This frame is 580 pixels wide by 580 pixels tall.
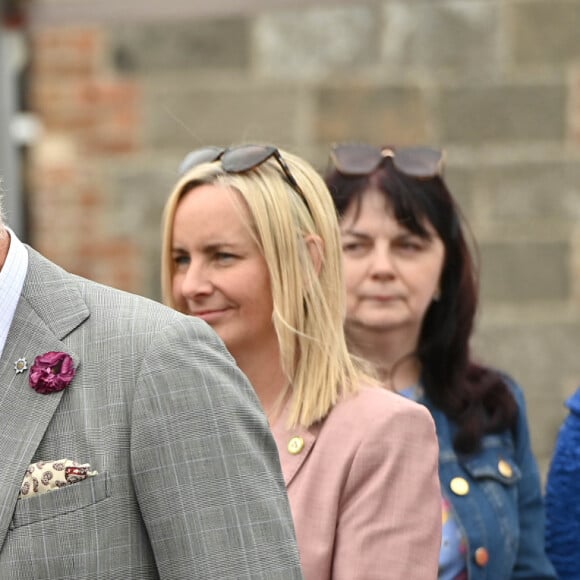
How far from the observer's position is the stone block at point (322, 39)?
577cm

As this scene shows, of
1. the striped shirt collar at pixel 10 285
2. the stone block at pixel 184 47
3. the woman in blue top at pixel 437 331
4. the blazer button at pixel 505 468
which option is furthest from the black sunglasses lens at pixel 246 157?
the stone block at pixel 184 47

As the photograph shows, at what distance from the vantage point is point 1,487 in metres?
2.12

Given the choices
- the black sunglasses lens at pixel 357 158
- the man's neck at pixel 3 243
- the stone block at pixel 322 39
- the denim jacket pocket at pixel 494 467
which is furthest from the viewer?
the stone block at pixel 322 39

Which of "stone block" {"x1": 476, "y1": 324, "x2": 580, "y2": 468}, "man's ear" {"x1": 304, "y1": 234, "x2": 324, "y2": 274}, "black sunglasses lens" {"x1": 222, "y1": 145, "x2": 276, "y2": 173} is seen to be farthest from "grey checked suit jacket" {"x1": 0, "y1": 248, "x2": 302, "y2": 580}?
"stone block" {"x1": 476, "y1": 324, "x2": 580, "y2": 468}

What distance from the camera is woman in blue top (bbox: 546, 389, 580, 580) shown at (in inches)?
140

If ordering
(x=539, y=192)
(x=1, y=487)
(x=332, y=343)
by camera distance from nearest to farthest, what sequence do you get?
1. (x=1, y=487)
2. (x=332, y=343)
3. (x=539, y=192)

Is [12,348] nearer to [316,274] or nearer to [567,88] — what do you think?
[316,274]

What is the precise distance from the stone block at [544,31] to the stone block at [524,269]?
2.28 feet

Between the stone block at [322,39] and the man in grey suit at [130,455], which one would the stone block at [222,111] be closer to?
the stone block at [322,39]

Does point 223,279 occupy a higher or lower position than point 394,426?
higher

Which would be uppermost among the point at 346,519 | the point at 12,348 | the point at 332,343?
the point at 12,348

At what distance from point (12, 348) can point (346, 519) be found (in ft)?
2.88

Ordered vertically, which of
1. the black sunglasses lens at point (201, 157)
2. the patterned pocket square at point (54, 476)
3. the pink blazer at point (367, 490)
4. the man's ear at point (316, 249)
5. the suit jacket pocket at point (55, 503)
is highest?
the black sunglasses lens at point (201, 157)

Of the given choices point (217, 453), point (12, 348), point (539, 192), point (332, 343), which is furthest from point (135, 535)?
point (539, 192)
